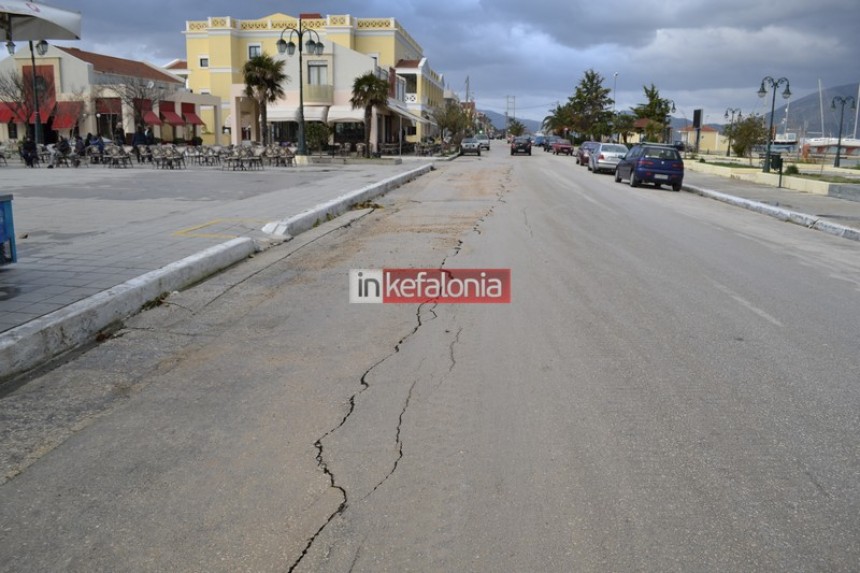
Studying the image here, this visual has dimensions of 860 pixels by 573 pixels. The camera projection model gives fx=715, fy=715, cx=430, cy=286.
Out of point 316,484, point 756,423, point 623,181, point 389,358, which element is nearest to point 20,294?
point 389,358

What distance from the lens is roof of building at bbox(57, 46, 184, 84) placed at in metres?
52.9

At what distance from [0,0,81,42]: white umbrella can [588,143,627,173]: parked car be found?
2936 centimetres

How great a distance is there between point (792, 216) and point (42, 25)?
54.2 ft

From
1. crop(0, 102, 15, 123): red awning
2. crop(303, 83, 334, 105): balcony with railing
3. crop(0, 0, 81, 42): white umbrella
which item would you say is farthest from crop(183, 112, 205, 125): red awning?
crop(0, 0, 81, 42): white umbrella

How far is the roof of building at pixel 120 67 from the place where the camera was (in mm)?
52897

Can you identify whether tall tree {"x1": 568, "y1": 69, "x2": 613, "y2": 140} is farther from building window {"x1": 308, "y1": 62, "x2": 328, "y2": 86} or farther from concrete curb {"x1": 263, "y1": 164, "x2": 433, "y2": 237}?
concrete curb {"x1": 263, "y1": 164, "x2": 433, "y2": 237}

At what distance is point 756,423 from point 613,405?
913 mm

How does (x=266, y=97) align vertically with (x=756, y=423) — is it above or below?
above

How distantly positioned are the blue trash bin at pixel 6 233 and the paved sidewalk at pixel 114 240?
21 cm

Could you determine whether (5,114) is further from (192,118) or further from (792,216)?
(792,216)

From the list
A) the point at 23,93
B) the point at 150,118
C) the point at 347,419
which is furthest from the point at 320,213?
the point at 150,118

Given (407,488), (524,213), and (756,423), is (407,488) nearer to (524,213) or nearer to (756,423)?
(756,423)

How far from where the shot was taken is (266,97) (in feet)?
141

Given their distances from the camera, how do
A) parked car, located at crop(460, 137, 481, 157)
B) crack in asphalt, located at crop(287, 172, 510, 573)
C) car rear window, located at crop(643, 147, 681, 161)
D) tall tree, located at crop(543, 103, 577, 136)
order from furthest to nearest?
tall tree, located at crop(543, 103, 577, 136) → parked car, located at crop(460, 137, 481, 157) → car rear window, located at crop(643, 147, 681, 161) → crack in asphalt, located at crop(287, 172, 510, 573)
